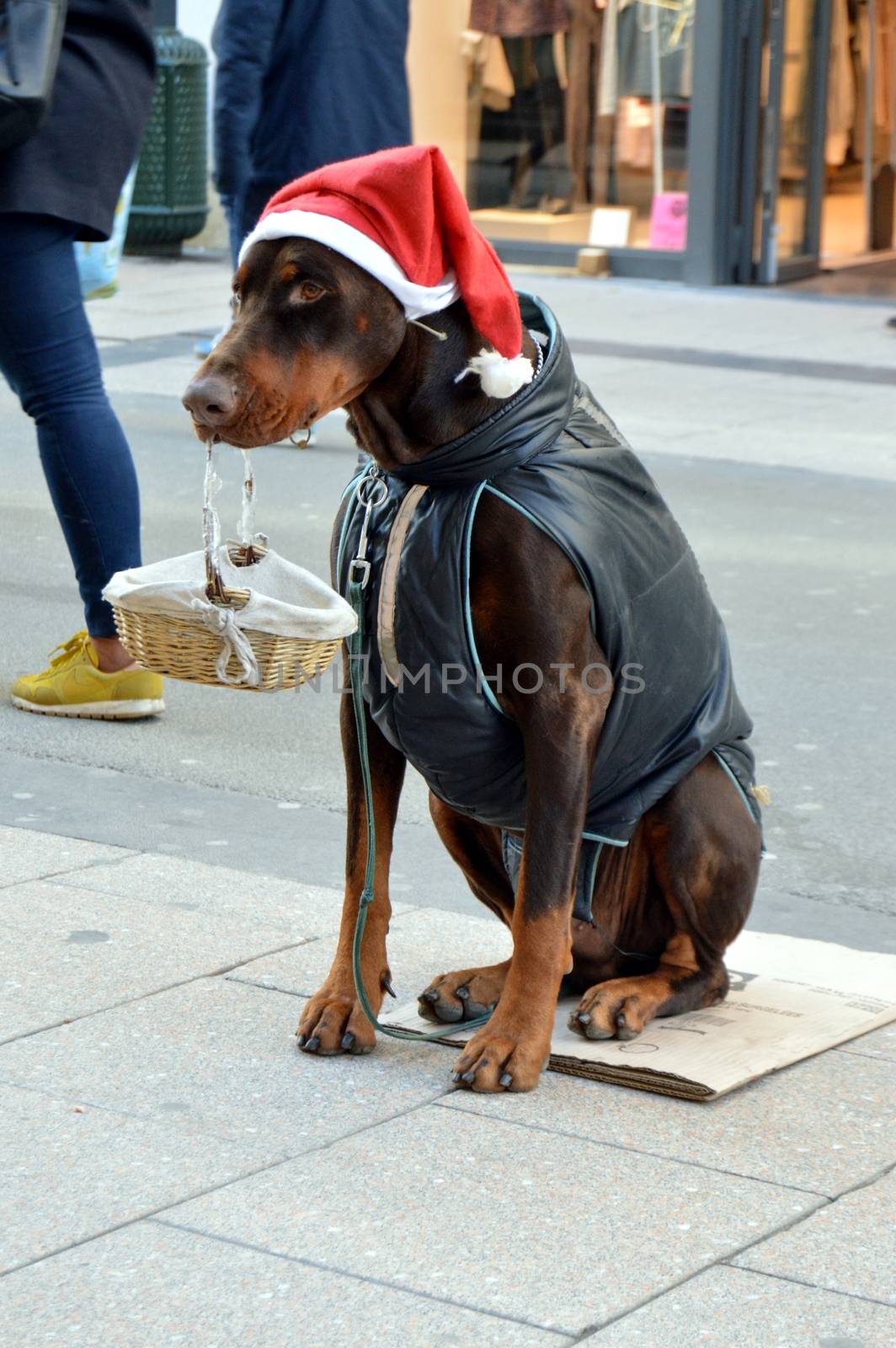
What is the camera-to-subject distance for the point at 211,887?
4.04m

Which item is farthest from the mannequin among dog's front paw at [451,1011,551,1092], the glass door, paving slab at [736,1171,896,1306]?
paving slab at [736,1171,896,1306]

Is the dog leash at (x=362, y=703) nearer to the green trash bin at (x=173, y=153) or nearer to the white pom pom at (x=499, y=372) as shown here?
the white pom pom at (x=499, y=372)

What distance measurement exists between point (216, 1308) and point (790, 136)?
1334 centimetres

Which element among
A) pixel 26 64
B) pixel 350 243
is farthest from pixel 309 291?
pixel 26 64

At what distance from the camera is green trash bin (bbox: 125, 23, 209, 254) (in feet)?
50.7

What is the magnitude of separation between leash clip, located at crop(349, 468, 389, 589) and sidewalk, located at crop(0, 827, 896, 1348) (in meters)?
0.78

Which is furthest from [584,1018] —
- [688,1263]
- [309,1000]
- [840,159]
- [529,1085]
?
[840,159]

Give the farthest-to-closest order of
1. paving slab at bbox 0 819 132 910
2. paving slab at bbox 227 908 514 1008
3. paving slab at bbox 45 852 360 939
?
paving slab at bbox 0 819 132 910, paving slab at bbox 45 852 360 939, paving slab at bbox 227 908 514 1008

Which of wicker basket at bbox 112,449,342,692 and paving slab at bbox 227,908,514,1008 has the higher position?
wicker basket at bbox 112,449,342,692

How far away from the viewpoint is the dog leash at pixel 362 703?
10.4 ft

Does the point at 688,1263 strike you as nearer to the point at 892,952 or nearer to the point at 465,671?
the point at 465,671

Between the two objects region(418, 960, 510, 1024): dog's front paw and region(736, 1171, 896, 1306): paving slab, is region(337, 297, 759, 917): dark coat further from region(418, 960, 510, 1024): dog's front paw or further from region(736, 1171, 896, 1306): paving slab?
region(736, 1171, 896, 1306): paving slab

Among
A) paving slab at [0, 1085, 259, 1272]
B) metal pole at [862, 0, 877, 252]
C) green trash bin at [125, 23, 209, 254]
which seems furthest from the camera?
metal pole at [862, 0, 877, 252]

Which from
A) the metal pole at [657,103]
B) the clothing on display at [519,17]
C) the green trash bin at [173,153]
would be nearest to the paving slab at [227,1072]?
the metal pole at [657,103]
